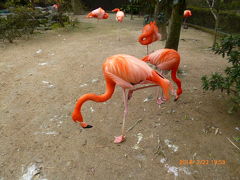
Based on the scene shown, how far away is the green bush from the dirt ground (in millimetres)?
3543

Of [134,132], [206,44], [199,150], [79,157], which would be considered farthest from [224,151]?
[206,44]

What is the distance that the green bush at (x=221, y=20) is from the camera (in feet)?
21.4

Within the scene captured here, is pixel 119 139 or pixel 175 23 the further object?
pixel 175 23

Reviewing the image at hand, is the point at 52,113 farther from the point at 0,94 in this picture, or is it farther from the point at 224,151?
the point at 224,151

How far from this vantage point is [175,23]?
3350 mm

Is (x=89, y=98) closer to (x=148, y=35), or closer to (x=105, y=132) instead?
(x=105, y=132)

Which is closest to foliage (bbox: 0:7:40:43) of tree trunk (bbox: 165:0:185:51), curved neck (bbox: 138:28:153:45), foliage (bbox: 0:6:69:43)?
foliage (bbox: 0:6:69:43)

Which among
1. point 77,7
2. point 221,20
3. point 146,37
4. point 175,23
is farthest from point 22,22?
point 221,20

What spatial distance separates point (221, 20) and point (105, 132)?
271 inches

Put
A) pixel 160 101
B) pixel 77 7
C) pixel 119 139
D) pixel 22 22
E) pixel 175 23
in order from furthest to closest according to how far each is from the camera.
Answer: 1. pixel 77 7
2. pixel 22 22
3. pixel 175 23
4. pixel 160 101
5. pixel 119 139

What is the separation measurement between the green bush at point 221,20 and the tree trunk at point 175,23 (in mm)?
4325

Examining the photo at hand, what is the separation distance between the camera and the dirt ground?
1863mm
